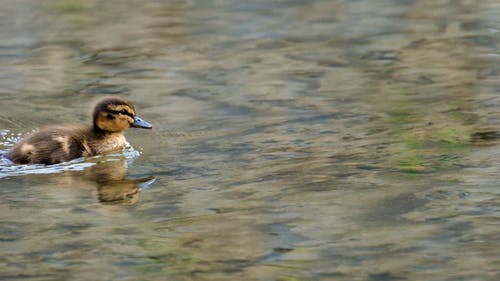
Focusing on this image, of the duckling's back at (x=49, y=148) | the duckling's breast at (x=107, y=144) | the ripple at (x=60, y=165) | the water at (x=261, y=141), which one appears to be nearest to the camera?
the water at (x=261, y=141)

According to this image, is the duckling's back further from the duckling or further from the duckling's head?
the duckling's head

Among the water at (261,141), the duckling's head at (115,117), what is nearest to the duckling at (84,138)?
the duckling's head at (115,117)

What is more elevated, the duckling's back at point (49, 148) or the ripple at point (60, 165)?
the duckling's back at point (49, 148)

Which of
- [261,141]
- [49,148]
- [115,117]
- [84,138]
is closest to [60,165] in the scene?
[49,148]

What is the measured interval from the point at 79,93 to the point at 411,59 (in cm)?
208

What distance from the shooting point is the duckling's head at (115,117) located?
21.9 ft

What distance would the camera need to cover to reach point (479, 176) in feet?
18.4

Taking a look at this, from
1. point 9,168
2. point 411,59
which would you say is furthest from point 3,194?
point 411,59

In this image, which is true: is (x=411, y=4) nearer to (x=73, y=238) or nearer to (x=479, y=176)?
(x=479, y=176)

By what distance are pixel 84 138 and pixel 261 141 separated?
0.87 m

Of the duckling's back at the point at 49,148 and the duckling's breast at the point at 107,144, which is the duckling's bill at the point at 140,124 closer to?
the duckling's breast at the point at 107,144

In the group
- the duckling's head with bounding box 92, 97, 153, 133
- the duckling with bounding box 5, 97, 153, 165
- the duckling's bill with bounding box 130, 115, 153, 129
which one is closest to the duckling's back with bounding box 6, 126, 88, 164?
the duckling with bounding box 5, 97, 153, 165

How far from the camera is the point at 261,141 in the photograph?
646 cm

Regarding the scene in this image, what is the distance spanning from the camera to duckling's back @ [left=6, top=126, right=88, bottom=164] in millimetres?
6281
